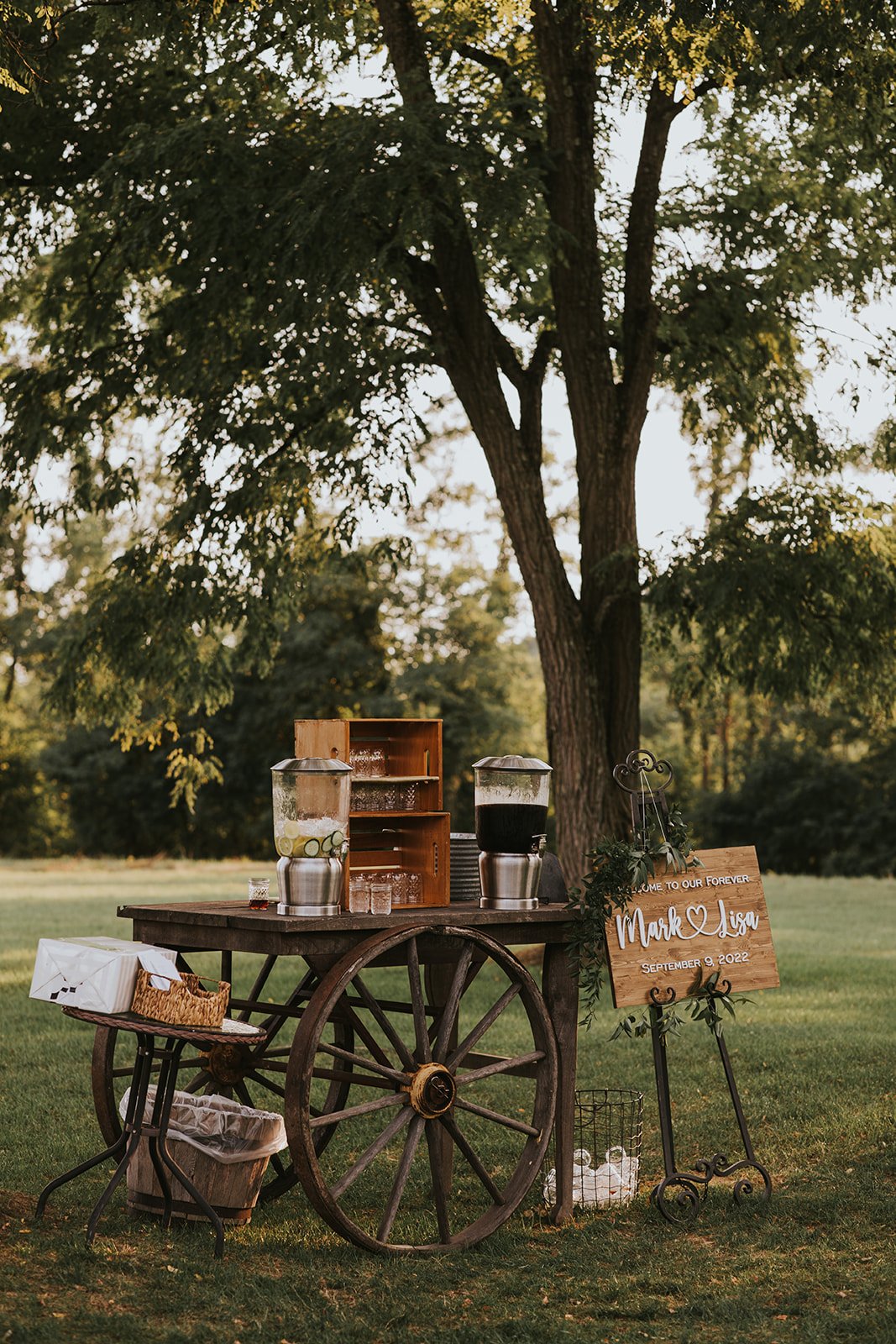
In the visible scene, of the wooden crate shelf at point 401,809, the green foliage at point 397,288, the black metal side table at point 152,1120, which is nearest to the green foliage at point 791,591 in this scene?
the green foliage at point 397,288

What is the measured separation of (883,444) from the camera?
39.7ft

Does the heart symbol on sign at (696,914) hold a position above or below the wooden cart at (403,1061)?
above

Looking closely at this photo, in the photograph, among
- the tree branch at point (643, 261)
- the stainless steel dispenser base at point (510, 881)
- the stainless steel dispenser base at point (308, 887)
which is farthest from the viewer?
the tree branch at point (643, 261)

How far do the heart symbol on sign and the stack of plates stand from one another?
811 mm

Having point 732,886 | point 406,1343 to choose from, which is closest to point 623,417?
point 732,886

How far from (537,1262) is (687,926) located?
1404mm

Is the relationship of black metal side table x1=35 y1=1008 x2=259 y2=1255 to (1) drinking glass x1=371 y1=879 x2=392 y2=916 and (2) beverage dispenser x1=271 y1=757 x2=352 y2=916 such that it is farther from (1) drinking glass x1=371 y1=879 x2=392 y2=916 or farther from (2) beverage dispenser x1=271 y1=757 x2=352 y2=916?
(1) drinking glass x1=371 y1=879 x2=392 y2=916

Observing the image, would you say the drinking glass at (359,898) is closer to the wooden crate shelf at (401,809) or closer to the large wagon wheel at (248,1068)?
the wooden crate shelf at (401,809)

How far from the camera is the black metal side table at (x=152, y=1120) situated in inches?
190

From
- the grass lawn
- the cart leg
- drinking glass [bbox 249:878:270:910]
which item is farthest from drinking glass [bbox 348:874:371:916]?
the grass lawn

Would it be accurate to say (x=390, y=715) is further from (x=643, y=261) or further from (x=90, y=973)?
(x=90, y=973)

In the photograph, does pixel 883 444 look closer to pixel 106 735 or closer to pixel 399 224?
pixel 399 224

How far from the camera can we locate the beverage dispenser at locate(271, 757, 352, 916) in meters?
5.05

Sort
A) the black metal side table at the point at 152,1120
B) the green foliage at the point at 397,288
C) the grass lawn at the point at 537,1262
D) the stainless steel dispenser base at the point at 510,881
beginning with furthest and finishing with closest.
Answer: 1. the green foliage at the point at 397,288
2. the stainless steel dispenser base at the point at 510,881
3. the black metal side table at the point at 152,1120
4. the grass lawn at the point at 537,1262
